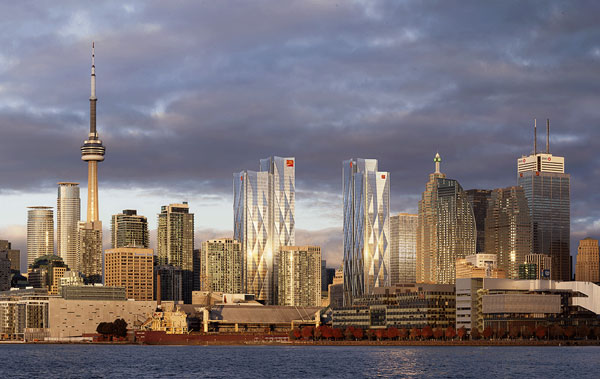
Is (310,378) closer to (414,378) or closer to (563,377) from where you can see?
(414,378)

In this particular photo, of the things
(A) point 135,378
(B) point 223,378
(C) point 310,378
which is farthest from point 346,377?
(A) point 135,378

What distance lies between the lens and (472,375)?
652 ft

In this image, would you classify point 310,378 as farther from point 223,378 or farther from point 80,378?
point 80,378

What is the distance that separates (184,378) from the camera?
19900cm

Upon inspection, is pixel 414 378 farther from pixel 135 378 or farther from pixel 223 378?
pixel 135 378

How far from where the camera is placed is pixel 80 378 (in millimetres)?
199875

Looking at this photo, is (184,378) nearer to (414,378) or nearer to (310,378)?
(310,378)

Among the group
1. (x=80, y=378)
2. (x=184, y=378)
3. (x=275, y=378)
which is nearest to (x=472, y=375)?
(x=275, y=378)

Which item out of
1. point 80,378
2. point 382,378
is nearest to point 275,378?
point 382,378

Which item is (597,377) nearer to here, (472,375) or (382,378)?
(472,375)

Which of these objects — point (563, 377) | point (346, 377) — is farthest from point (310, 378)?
point (563, 377)

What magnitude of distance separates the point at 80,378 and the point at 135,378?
10332mm

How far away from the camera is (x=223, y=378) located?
653 feet

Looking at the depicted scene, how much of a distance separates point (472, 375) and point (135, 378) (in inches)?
2469
